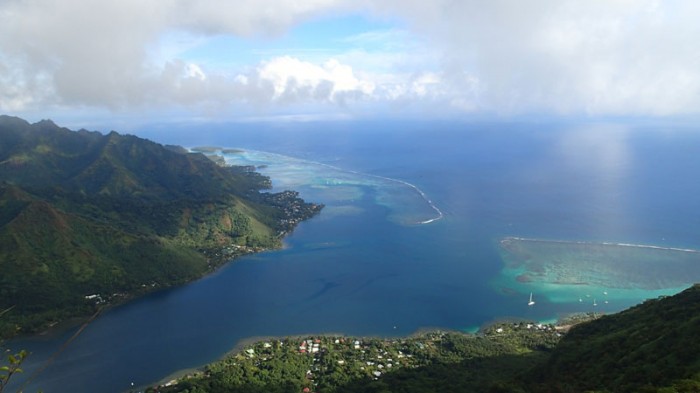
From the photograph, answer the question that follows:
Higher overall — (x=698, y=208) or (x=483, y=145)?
(x=483, y=145)

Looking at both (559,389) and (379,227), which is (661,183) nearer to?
(379,227)

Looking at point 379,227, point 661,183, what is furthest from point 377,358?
point 661,183

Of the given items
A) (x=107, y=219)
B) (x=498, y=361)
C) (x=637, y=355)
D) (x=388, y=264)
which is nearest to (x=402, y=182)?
(x=388, y=264)

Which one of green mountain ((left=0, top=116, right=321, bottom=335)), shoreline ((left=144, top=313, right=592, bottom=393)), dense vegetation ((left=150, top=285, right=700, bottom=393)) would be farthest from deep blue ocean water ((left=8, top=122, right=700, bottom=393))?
green mountain ((left=0, top=116, right=321, bottom=335))

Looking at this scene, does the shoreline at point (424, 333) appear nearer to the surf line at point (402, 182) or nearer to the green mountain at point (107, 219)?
the green mountain at point (107, 219)

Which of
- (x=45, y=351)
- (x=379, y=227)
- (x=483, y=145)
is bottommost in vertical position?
(x=45, y=351)

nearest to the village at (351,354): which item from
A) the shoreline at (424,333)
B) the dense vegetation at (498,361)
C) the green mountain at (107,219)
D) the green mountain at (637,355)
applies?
the dense vegetation at (498,361)

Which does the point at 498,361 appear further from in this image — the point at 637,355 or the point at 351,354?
the point at 637,355
